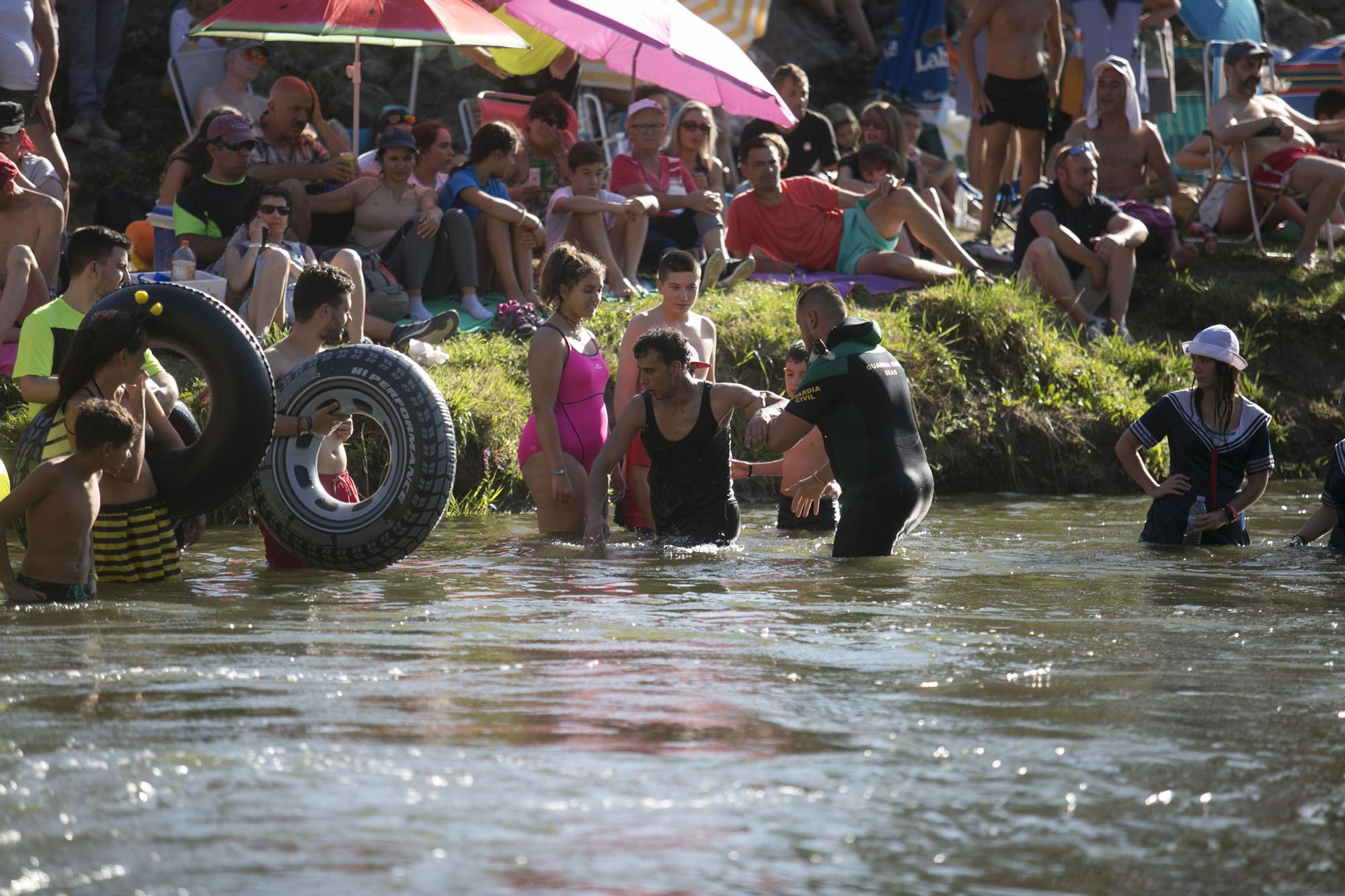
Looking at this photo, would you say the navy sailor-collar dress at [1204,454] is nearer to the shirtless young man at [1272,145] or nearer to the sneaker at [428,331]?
the sneaker at [428,331]

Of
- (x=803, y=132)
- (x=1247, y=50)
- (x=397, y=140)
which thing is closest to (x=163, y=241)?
(x=397, y=140)

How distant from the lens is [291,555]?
25.0 ft

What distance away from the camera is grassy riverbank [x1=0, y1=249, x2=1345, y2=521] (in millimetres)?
10977

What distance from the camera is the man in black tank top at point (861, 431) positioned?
7.86 meters

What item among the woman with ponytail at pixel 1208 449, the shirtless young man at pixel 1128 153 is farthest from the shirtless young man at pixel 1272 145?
the woman with ponytail at pixel 1208 449

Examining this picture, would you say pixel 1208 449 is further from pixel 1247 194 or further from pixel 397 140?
pixel 1247 194

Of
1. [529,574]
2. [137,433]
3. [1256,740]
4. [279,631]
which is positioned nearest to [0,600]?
[137,433]

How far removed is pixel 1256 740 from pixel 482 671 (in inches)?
88.7

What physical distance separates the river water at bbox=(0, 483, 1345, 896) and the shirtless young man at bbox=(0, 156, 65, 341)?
324cm

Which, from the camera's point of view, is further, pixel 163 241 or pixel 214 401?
pixel 163 241

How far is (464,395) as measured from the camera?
33.8 feet

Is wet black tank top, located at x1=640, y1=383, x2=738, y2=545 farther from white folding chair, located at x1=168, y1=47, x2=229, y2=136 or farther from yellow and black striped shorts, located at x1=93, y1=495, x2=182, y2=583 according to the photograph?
white folding chair, located at x1=168, y1=47, x2=229, y2=136

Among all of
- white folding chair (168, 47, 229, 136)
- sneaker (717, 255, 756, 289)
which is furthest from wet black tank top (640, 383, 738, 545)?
white folding chair (168, 47, 229, 136)

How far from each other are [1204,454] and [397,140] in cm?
586
